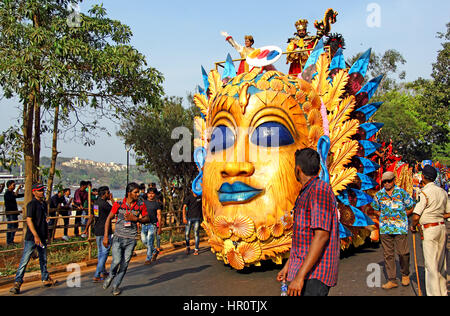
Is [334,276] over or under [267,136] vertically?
under

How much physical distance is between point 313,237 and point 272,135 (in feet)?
14.0

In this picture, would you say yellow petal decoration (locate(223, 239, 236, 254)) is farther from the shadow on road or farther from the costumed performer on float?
the costumed performer on float

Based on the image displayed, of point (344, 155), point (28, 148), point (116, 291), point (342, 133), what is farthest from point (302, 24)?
point (116, 291)

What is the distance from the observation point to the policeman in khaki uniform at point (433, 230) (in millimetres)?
5043

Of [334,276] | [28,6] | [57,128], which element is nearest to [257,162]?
[334,276]

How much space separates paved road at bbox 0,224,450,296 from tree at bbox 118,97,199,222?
7.26m

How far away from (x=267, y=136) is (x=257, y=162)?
1.65 feet

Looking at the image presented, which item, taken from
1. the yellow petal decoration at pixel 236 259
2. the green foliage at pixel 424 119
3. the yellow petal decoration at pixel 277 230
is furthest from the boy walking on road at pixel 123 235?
the green foliage at pixel 424 119

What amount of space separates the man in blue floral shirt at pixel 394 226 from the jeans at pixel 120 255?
13.1 ft

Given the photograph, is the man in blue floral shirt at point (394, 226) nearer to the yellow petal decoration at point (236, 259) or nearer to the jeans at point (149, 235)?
the yellow petal decoration at point (236, 259)

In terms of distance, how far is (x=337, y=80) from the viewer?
8023 mm

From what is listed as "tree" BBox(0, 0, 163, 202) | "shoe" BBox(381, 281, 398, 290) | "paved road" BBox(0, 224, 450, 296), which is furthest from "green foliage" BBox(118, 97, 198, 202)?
"shoe" BBox(381, 281, 398, 290)

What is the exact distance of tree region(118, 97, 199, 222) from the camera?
1566 centimetres

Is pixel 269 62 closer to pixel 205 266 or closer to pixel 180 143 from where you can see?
pixel 205 266
